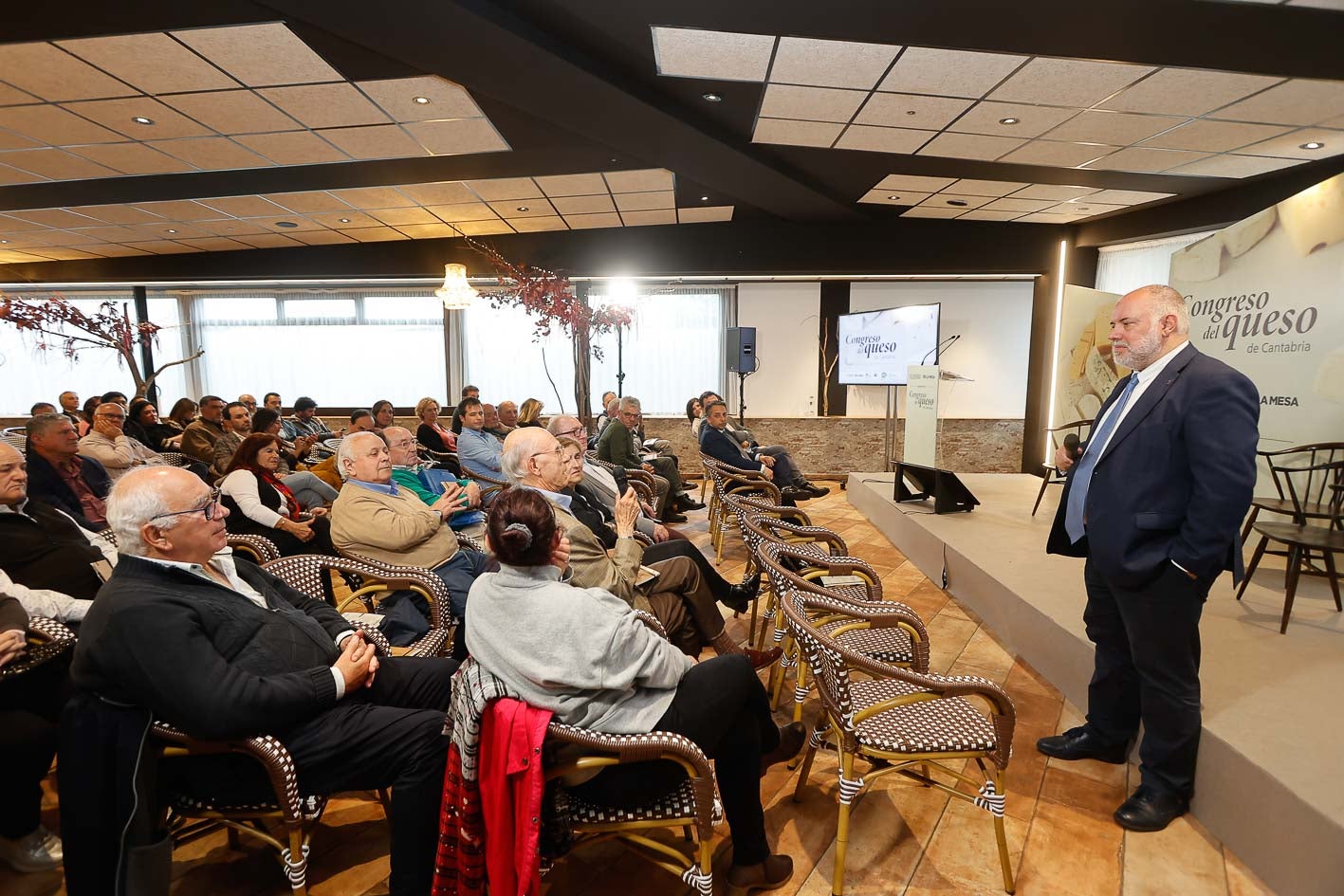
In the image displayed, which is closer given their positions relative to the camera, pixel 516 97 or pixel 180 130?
pixel 516 97

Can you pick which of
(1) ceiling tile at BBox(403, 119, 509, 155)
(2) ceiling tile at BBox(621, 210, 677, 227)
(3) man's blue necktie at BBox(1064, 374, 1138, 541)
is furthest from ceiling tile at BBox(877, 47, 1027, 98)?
(2) ceiling tile at BBox(621, 210, 677, 227)

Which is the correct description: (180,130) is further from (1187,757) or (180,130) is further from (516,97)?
(1187,757)

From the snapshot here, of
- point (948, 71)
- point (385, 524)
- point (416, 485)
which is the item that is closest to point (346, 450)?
point (385, 524)

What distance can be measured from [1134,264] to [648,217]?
5512 millimetres

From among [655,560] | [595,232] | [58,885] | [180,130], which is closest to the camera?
[58,885]

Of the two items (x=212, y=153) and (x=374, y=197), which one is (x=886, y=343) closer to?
(x=374, y=197)

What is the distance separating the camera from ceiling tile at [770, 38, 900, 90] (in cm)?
319

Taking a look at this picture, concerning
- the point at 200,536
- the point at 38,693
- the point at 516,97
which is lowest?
the point at 38,693

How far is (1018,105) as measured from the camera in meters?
3.90

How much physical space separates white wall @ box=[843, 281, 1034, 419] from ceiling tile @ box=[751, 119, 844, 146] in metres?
4.29

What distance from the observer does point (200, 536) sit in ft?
5.16

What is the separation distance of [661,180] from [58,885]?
5.50 meters

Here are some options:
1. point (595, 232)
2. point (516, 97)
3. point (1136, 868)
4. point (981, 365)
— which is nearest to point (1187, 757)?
point (1136, 868)

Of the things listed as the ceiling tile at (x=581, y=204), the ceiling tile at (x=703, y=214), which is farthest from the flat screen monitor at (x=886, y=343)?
the ceiling tile at (x=581, y=204)
